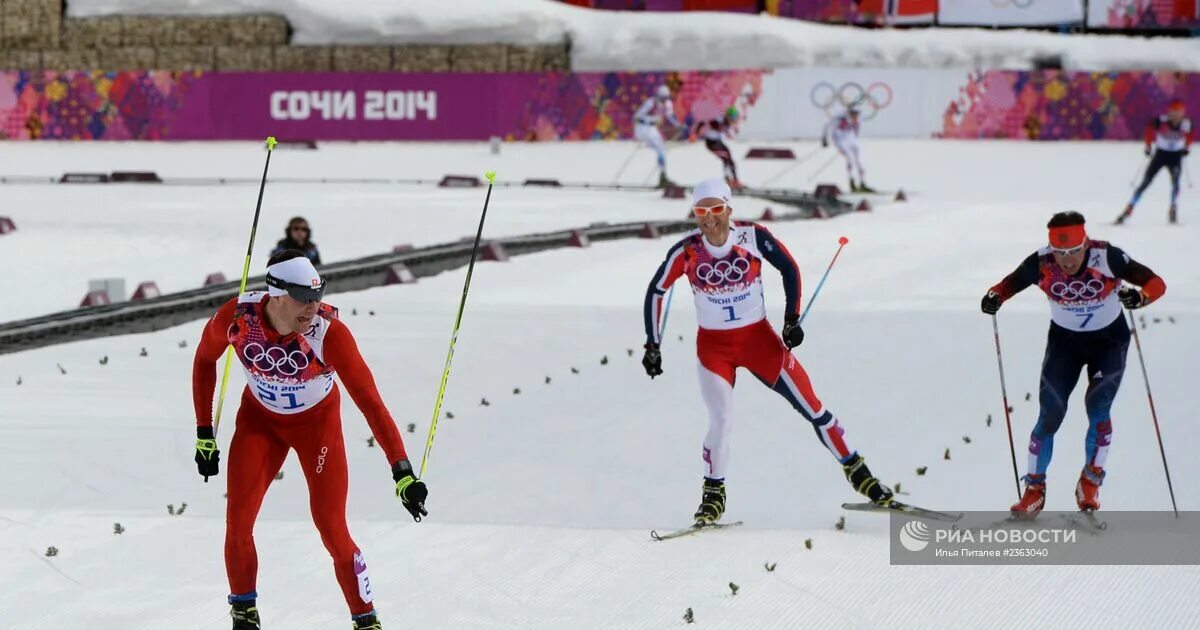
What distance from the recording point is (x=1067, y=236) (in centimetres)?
782

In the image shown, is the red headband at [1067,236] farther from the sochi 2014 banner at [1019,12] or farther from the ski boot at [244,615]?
the sochi 2014 banner at [1019,12]

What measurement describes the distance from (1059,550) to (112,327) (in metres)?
9.14

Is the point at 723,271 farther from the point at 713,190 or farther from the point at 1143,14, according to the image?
the point at 1143,14

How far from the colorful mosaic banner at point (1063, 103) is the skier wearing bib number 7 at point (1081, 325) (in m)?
32.0

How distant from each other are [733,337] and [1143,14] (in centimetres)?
3832

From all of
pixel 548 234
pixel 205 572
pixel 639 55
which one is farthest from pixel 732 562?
pixel 639 55

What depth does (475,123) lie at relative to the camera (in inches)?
1528

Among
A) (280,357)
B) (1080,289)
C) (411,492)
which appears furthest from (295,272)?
(1080,289)

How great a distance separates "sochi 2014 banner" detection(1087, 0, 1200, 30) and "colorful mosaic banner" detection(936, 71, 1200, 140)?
14.0 ft

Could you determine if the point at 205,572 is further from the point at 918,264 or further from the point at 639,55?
the point at 639,55

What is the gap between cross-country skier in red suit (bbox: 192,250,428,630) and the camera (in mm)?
6121

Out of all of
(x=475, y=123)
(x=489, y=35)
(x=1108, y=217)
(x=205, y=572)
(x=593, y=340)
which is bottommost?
(x=205, y=572)

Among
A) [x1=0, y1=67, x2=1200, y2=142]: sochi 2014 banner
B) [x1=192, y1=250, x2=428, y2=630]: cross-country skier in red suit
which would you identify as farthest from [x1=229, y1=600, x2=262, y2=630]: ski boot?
[x1=0, y1=67, x2=1200, y2=142]: sochi 2014 banner

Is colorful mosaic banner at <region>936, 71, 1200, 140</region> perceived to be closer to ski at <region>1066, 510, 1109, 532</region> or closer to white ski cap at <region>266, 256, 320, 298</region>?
ski at <region>1066, 510, 1109, 532</region>
